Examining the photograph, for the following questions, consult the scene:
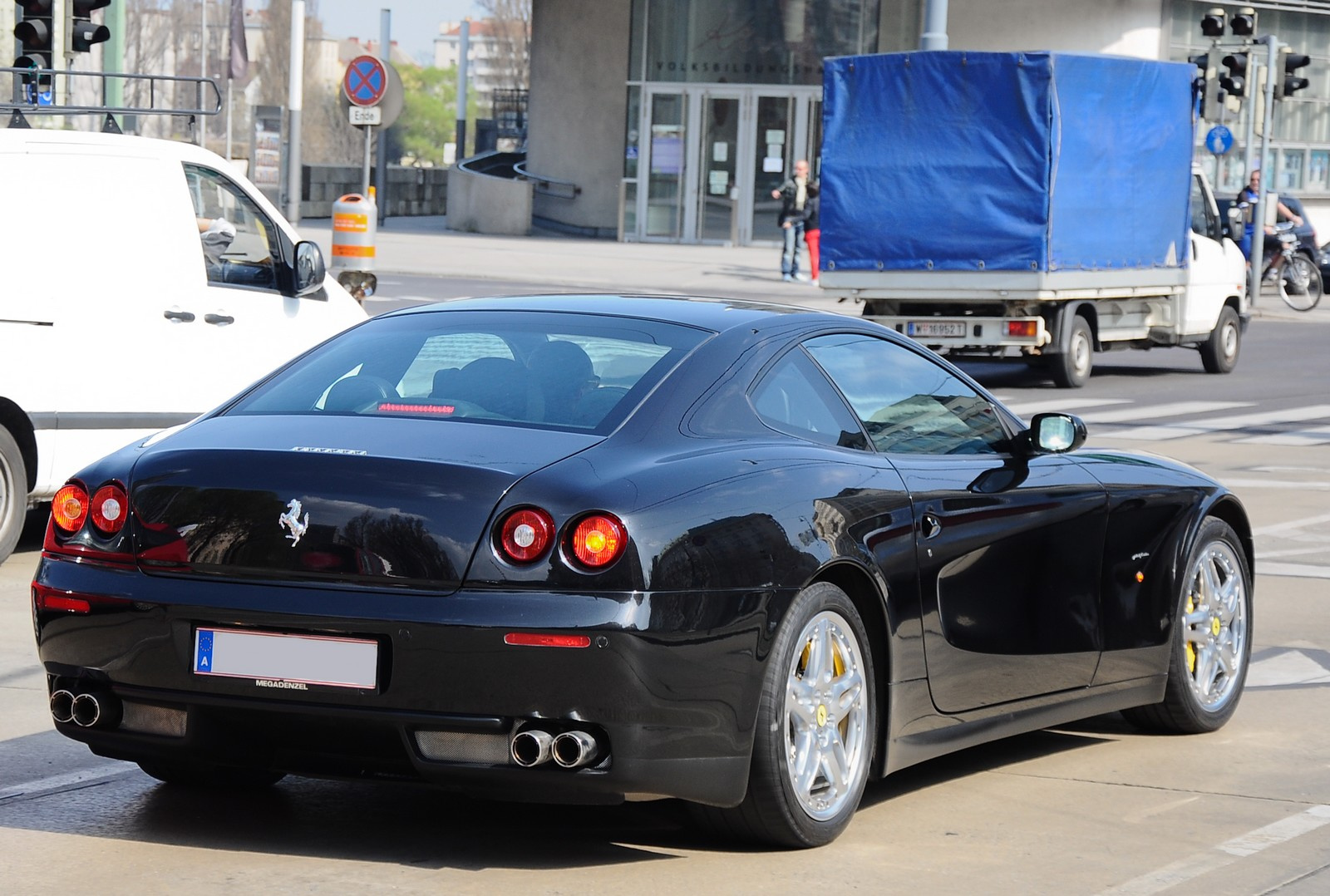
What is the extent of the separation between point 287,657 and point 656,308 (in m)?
1.51

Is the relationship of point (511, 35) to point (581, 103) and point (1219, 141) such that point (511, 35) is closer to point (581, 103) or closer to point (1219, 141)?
point (581, 103)

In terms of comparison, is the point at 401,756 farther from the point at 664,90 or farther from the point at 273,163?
the point at 664,90

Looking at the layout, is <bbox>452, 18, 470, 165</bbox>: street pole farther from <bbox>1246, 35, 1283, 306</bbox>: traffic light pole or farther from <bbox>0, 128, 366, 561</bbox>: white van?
<bbox>0, 128, 366, 561</bbox>: white van

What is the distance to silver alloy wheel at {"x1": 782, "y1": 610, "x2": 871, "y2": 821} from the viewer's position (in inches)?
198

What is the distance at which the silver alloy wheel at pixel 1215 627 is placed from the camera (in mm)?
6652

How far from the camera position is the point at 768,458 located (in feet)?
16.9

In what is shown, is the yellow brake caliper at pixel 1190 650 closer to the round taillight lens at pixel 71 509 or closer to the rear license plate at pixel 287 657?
the rear license plate at pixel 287 657

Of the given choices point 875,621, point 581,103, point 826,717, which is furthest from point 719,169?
point 826,717

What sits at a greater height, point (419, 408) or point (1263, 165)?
point (1263, 165)

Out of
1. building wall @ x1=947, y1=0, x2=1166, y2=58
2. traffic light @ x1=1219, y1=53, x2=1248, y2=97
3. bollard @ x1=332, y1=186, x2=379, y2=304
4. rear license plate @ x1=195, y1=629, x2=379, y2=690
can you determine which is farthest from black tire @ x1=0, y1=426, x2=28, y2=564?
building wall @ x1=947, y1=0, x2=1166, y2=58

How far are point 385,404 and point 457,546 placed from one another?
2.35ft

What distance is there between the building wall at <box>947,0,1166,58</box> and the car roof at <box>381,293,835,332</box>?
1499 inches

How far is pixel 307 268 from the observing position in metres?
10.6

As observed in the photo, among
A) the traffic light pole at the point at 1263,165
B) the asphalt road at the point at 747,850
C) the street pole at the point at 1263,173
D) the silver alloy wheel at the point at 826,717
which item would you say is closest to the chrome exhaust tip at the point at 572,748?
the asphalt road at the point at 747,850
